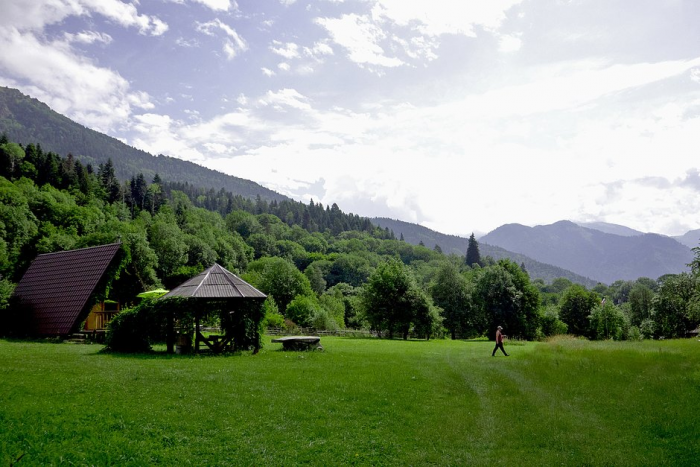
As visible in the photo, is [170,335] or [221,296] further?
[170,335]

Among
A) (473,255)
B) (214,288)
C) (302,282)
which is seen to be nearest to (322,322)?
(302,282)

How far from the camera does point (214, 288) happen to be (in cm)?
2502

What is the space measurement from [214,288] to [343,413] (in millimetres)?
14514

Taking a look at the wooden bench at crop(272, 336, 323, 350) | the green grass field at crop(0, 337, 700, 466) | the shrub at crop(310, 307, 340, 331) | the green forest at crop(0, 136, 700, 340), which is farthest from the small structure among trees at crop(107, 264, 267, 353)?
the shrub at crop(310, 307, 340, 331)

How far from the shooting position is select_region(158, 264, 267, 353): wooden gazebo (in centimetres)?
2439

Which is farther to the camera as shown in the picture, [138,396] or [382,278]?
[382,278]

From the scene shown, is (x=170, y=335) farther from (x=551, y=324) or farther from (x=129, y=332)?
(x=551, y=324)

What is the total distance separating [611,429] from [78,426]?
44.0 ft

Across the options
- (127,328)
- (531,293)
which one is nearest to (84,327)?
(127,328)

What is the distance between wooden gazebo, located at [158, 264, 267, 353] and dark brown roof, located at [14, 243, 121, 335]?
7.29 metres

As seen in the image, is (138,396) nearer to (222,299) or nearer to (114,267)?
(222,299)

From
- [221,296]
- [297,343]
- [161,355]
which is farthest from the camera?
[297,343]

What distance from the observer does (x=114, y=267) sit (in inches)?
1163

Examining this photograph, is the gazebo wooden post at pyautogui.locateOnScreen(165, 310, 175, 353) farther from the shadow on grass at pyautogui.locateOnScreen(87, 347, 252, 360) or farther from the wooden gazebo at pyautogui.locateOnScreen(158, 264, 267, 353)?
the shadow on grass at pyautogui.locateOnScreen(87, 347, 252, 360)
